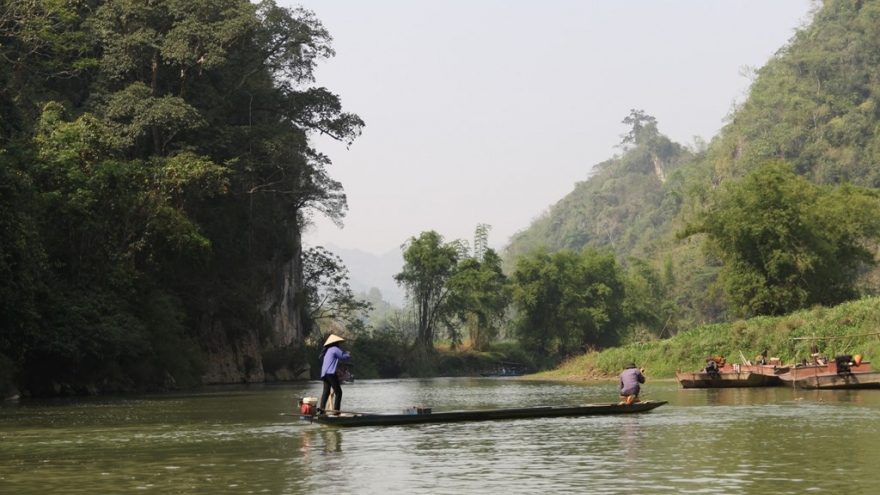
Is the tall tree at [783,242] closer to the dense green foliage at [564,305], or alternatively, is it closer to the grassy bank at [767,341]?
the grassy bank at [767,341]

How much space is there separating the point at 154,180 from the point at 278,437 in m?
30.9

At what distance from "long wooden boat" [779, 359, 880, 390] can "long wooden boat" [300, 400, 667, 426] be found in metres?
13.0

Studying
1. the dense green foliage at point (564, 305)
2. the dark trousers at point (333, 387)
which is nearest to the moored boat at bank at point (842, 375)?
the dark trousers at point (333, 387)

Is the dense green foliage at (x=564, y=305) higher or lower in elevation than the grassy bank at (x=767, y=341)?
higher

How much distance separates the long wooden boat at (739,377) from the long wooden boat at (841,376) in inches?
100

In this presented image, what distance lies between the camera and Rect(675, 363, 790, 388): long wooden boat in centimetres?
4334

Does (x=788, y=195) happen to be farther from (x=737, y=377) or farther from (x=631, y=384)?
(x=631, y=384)

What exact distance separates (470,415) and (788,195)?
1612 inches

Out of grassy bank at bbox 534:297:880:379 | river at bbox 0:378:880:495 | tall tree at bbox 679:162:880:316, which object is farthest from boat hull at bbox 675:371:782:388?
tall tree at bbox 679:162:880:316

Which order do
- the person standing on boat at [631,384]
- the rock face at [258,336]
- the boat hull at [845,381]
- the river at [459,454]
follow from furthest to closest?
the rock face at [258,336] < the boat hull at [845,381] < the person standing on boat at [631,384] < the river at [459,454]

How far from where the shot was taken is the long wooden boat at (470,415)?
24.3 meters

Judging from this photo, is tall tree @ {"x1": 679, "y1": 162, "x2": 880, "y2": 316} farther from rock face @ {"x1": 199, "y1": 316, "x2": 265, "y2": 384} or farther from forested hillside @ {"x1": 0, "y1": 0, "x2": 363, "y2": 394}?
rock face @ {"x1": 199, "y1": 316, "x2": 265, "y2": 384}

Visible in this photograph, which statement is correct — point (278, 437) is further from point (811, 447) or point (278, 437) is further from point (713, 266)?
point (713, 266)

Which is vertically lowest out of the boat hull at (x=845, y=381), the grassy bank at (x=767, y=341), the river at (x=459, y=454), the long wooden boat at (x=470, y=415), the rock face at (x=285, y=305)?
the river at (x=459, y=454)
